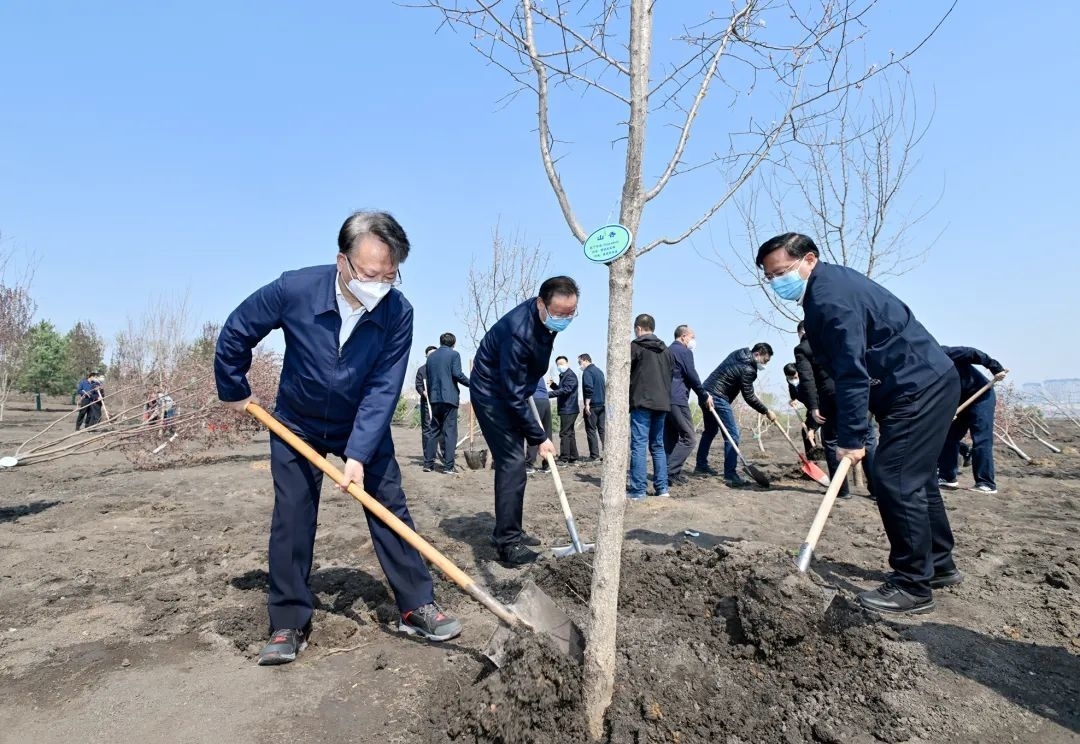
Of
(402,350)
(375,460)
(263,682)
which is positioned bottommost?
(263,682)

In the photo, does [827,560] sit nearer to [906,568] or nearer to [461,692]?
[906,568]

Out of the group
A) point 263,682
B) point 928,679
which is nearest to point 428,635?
point 263,682

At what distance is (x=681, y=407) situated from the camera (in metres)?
7.98

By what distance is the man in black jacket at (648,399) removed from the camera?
6.79 m

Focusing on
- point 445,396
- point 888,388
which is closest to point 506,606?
point 888,388

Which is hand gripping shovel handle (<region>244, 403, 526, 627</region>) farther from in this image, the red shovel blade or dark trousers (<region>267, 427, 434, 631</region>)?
the red shovel blade

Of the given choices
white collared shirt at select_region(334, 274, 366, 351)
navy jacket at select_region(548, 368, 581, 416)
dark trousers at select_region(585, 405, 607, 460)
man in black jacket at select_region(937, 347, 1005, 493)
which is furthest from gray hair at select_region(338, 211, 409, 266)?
dark trousers at select_region(585, 405, 607, 460)

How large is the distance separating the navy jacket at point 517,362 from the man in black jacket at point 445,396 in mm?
4534

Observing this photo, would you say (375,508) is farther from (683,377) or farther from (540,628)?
(683,377)

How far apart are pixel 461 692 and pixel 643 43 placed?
2.45m

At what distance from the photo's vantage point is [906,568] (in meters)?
3.29

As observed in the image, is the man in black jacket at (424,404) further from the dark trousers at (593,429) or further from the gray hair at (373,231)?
the gray hair at (373,231)

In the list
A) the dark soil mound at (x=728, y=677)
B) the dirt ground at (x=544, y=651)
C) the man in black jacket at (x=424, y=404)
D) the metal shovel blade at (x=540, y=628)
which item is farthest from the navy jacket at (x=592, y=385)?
the metal shovel blade at (x=540, y=628)

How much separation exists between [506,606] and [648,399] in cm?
452
